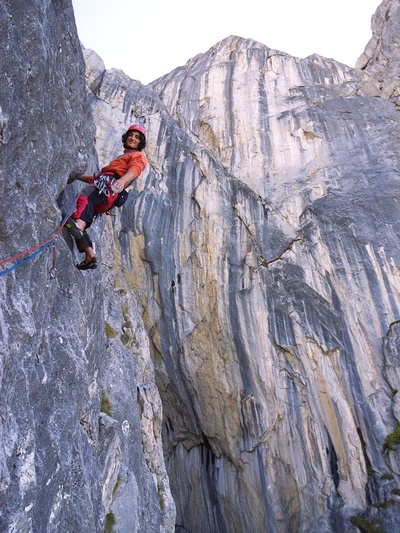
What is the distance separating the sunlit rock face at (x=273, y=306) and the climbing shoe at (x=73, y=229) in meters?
11.0

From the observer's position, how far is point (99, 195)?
23.1 feet

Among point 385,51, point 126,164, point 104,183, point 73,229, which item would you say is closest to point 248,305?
point 126,164

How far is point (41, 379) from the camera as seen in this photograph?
581 cm

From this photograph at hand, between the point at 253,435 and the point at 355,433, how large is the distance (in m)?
3.71

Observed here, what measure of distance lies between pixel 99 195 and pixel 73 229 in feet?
2.76

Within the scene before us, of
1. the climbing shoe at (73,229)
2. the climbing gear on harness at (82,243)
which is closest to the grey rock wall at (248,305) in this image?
the climbing gear on harness at (82,243)

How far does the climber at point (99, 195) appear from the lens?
21.9 feet

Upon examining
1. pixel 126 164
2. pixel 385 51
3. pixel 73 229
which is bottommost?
pixel 73 229


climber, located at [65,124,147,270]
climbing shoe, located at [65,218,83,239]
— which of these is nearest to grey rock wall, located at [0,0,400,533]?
climber, located at [65,124,147,270]

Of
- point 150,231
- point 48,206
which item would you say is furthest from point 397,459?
point 48,206

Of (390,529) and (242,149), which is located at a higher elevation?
(242,149)

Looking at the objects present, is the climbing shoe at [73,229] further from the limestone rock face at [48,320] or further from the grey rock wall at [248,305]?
the grey rock wall at [248,305]

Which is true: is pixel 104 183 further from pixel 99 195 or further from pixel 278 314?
pixel 278 314

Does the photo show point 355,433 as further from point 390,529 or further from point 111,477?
point 111,477
